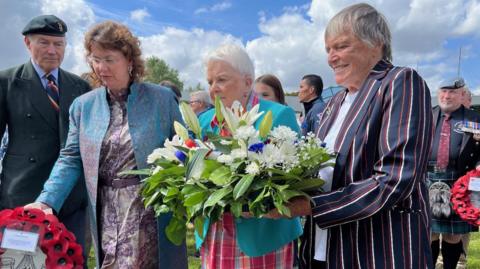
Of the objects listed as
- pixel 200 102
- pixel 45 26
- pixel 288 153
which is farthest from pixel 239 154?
pixel 200 102

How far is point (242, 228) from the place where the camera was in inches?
76.7

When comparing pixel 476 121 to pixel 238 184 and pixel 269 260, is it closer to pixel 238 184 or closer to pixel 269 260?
pixel 269 260

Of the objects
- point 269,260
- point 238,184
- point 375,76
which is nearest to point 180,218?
point 238,184

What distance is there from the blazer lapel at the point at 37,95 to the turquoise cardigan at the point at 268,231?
4.42ft

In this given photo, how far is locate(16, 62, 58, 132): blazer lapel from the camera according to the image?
2.91 metres

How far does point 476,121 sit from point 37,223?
455 cm

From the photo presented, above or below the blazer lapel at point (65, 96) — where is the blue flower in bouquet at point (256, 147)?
below

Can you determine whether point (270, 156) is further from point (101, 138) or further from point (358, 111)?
point (101, 138)

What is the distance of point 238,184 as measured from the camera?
145 cm

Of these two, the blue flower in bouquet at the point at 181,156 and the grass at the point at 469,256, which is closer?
the blue flower in bouquet at the point at 181,156

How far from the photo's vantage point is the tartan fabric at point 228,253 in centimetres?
203

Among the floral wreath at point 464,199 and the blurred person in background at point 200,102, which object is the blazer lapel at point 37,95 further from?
the floral wreath at point 464,199

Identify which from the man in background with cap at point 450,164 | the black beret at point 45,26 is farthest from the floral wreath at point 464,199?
the black beret at point 45,26

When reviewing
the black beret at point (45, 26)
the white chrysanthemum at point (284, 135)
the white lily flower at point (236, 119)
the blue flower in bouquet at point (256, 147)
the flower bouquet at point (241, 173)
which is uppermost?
the black beret at point (45, 26)
